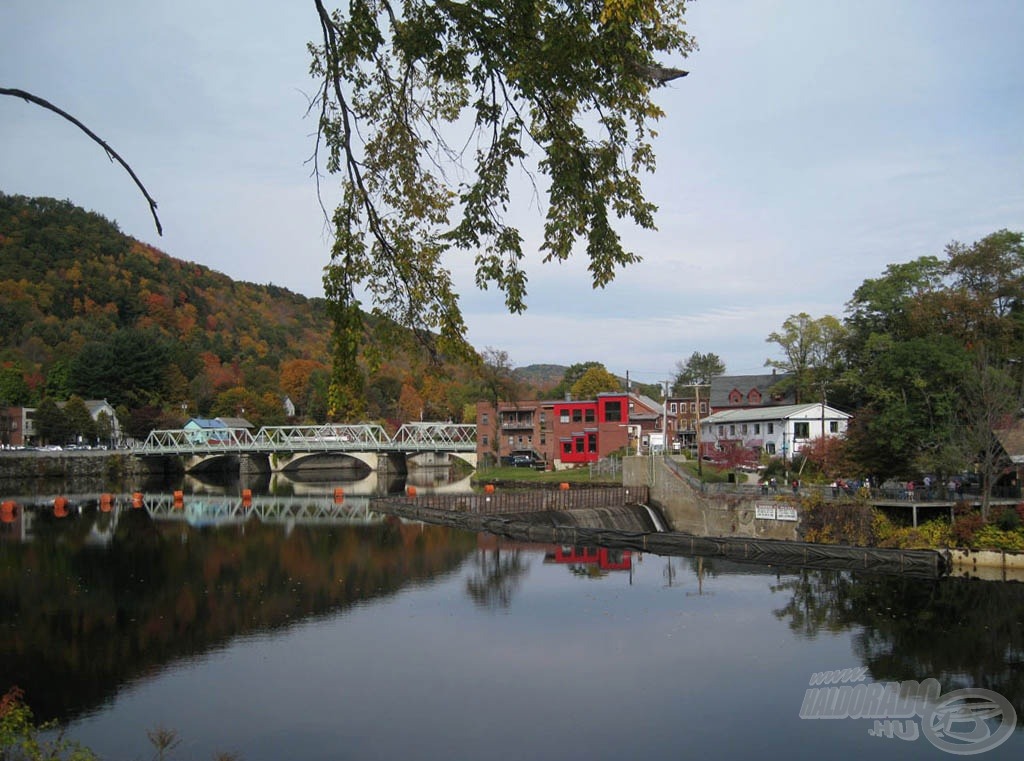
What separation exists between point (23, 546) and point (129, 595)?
14123 millimetres

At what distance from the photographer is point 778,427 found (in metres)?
58.6

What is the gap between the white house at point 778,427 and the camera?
184 ft

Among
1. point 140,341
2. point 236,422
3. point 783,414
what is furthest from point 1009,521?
point 236,422

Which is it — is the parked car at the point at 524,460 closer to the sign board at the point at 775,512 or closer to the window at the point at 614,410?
the window at the point at 614,410

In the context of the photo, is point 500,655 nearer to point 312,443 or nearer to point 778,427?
point 778,427

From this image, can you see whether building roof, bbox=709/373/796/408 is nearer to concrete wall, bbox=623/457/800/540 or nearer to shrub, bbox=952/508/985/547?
concrete wall, bbox=623/457/800/540

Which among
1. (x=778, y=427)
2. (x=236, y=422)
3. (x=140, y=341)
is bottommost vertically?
(x=778, y=427)

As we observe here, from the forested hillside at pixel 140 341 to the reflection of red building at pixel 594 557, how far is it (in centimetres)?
5149

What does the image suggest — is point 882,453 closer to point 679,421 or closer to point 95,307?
point 679,421

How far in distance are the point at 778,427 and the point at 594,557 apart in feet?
87.9

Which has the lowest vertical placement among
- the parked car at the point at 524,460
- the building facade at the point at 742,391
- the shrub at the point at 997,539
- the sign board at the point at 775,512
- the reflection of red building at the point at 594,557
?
the reflection of red building at the point at 594,557

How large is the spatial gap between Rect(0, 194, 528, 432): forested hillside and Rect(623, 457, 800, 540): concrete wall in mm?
44365

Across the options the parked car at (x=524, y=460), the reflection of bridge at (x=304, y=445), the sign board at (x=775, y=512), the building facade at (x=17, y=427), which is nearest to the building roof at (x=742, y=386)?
Result: the parked car at (x=524, y=460)

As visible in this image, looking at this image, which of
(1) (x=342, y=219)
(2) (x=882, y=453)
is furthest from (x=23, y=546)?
(2) (x=882, y=453)
